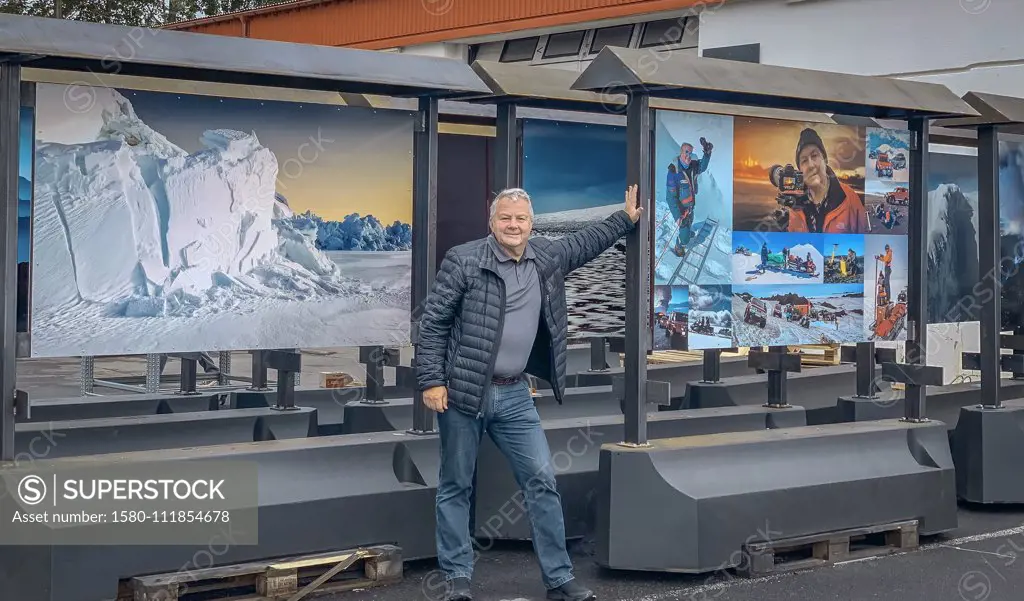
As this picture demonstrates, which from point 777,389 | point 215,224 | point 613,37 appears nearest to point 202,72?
point 215,224

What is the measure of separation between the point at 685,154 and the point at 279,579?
3242mm

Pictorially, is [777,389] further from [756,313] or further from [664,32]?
[664,32]

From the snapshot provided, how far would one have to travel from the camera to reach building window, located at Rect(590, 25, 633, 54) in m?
19.5

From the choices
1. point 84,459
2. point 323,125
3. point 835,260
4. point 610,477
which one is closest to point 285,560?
point 84,459

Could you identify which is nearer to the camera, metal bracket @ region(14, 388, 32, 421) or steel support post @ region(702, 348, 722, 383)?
metal bracket @ region(14, 388, 32, 421)

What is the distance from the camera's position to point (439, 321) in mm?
5703

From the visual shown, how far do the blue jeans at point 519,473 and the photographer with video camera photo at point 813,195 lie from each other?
2460mm

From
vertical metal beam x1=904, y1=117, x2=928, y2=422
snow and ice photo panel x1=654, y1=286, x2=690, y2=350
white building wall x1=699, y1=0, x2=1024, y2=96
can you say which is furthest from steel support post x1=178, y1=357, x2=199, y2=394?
white building wall x1=699, y1=0, x2=1024, y2=96

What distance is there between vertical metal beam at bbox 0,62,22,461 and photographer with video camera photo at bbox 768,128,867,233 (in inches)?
169

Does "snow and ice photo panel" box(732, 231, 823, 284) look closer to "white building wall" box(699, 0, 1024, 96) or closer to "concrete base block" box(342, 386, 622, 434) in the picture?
"concrete base block" box(342, 386, 622, 434)

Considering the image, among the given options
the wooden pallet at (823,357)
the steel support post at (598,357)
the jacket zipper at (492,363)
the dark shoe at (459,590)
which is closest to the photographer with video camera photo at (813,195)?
the jacket zipper at (492,363)

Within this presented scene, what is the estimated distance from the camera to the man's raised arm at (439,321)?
222 inches

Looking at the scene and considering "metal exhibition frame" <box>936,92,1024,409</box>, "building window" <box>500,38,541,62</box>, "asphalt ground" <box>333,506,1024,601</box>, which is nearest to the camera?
"asphalt ground" <box>333,506,1024,601</box>

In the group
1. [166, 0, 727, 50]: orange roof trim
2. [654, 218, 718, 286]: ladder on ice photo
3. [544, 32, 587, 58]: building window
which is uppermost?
[166, 0, 727, 50]: orange roof trim
